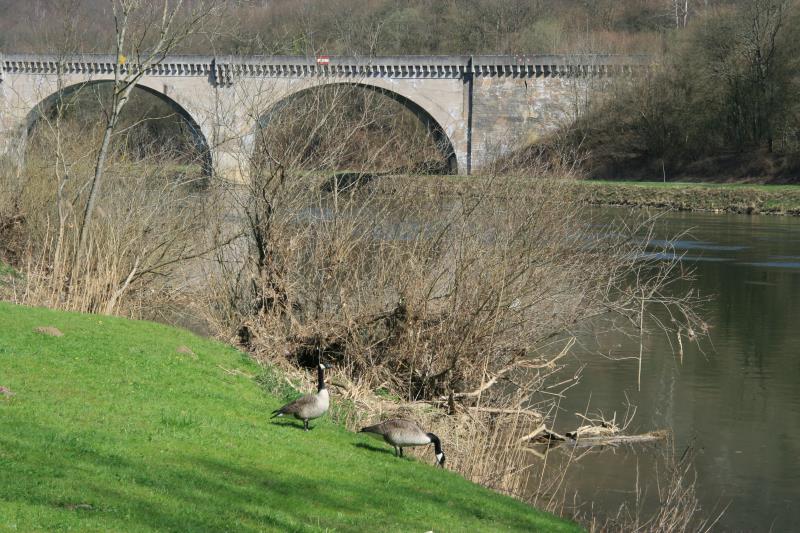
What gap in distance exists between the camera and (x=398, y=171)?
1398 cm

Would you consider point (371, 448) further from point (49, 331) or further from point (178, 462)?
point (49, 331)

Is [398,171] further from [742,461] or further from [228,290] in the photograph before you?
[742,461]

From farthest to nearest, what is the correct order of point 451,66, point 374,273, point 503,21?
point 503,21, point 451,66, point 374,273

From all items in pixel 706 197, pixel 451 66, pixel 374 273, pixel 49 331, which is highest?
pixel 451 66

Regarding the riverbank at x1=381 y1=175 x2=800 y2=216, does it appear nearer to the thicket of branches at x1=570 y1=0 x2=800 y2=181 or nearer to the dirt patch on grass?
the thicket of branches at x1=570 y1=0 x2=800 y2=181

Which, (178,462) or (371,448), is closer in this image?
(178,462)

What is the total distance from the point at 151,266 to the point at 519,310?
4.82m

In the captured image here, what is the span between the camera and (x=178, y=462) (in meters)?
6.54

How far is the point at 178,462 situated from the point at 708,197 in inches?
1601

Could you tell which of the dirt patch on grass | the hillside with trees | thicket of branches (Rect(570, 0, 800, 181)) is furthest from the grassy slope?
thicket of branches (Rect(570, 0, 800, 181))

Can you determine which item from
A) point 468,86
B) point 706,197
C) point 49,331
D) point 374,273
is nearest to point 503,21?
point 468,86

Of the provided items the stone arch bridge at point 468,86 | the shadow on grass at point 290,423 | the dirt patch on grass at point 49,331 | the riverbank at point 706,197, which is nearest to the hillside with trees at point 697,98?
the stone arch bridge at point 468,86

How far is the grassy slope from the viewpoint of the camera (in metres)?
5.54

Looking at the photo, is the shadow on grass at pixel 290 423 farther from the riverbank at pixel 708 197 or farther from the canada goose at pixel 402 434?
the riverbank at pixel 708 197
